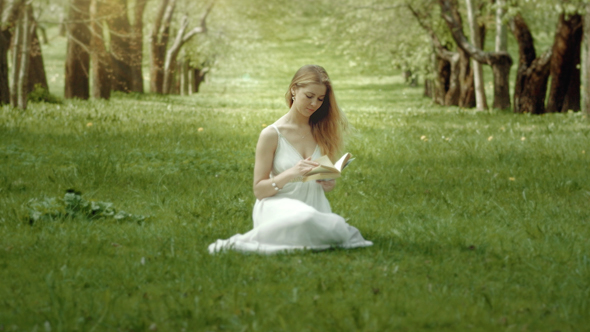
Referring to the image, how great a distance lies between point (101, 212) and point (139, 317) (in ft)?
7.95

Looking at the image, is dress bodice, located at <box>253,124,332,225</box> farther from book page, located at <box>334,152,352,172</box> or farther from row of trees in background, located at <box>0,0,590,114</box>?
row of trees in background, located at <box>0,0,590,114</box>

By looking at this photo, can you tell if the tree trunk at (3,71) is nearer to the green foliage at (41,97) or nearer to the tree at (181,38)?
the green foliage at (41,97)

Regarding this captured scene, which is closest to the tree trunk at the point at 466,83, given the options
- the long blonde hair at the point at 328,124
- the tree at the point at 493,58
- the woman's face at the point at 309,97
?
the tree at the point at 493,58

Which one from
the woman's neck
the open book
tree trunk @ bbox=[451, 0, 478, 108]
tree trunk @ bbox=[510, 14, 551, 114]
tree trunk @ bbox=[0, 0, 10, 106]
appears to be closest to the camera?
the open book

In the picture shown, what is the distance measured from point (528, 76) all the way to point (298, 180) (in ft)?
47.3

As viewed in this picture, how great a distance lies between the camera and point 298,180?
4.92 m

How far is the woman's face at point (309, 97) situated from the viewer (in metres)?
4.97

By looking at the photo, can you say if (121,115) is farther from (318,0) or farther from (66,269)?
(318,0)

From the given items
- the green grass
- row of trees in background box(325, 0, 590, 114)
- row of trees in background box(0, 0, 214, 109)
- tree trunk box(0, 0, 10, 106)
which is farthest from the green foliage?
row of trees in background box(325, 0, 590, 114)

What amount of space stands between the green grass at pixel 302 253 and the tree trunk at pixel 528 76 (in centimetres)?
791

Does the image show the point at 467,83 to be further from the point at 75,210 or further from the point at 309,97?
the point at 75,210

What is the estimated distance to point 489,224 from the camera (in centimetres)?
575

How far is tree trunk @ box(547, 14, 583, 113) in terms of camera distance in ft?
55.0

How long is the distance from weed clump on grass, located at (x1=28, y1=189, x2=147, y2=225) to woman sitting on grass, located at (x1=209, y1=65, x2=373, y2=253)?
1227 mm
